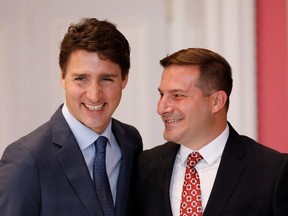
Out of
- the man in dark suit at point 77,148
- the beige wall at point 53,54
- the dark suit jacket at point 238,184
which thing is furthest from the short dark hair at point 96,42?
the beige wall at point 53,54

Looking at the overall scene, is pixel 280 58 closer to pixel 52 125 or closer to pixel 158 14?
pixel 158 14

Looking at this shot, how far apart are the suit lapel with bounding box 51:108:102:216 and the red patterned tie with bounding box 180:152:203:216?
247 millimetres

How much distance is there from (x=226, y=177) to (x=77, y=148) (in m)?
0.44

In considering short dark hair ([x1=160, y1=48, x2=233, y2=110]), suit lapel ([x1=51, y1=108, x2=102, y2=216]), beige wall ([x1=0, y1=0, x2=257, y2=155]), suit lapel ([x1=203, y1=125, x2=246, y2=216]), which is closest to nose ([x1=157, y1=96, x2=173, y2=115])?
short dark hair ([x1=160, y1=48, x2=233, y2=110])

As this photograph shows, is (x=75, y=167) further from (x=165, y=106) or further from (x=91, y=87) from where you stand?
(x=165, y=106)

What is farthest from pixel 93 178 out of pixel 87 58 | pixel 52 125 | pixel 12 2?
pixel 12 2

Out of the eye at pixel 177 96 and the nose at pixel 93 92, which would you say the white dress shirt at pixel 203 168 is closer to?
the eye at pixel 177 96

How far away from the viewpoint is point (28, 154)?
1.81 meters

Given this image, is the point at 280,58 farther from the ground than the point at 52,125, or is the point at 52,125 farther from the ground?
the point at 280,58

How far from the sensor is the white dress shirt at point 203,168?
195cm

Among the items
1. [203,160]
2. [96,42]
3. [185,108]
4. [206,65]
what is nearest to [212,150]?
[203,160]

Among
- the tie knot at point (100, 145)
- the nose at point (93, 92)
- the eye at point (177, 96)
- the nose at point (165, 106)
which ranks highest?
the nose at point (93, 92)

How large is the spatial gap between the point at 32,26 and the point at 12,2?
15 centimetres

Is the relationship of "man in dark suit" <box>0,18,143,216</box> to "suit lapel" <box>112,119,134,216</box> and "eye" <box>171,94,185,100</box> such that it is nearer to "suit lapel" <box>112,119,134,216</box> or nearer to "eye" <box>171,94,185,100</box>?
"suit lapel" <box>112,119,134,216</box>
